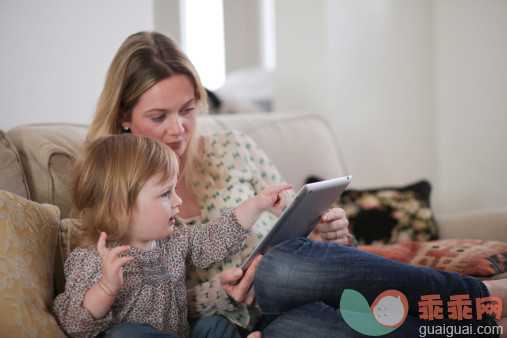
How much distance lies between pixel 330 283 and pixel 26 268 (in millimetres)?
600

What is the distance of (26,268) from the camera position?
97cm

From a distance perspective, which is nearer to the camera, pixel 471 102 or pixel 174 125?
pixel 174 125

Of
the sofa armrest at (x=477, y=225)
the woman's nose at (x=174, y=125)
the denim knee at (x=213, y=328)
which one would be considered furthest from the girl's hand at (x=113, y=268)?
the sofa armrest at (x=477, y=225)

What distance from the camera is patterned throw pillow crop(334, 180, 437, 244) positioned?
177 cm

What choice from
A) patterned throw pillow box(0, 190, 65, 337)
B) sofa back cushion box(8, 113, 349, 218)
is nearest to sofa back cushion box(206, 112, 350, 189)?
sofa back cushion box(8, 113, 349, 218)

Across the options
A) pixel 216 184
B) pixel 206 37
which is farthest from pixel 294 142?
pixel 206 37

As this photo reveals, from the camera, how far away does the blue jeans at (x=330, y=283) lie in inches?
40.5

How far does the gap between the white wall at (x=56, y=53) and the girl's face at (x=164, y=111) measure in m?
0.33

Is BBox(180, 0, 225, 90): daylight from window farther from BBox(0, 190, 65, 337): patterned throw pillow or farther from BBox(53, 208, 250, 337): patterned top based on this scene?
BBox(0, 190, 65, 337): patterned throw pillow

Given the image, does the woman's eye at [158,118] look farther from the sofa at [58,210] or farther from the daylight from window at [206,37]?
the daylight from window at [206,37]

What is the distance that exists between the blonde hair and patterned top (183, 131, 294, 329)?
9.5 inches

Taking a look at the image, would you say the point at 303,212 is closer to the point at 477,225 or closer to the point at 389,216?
the point at 389,216

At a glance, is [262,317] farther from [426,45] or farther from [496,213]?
[426,45]

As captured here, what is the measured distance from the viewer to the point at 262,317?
124 centimetres
